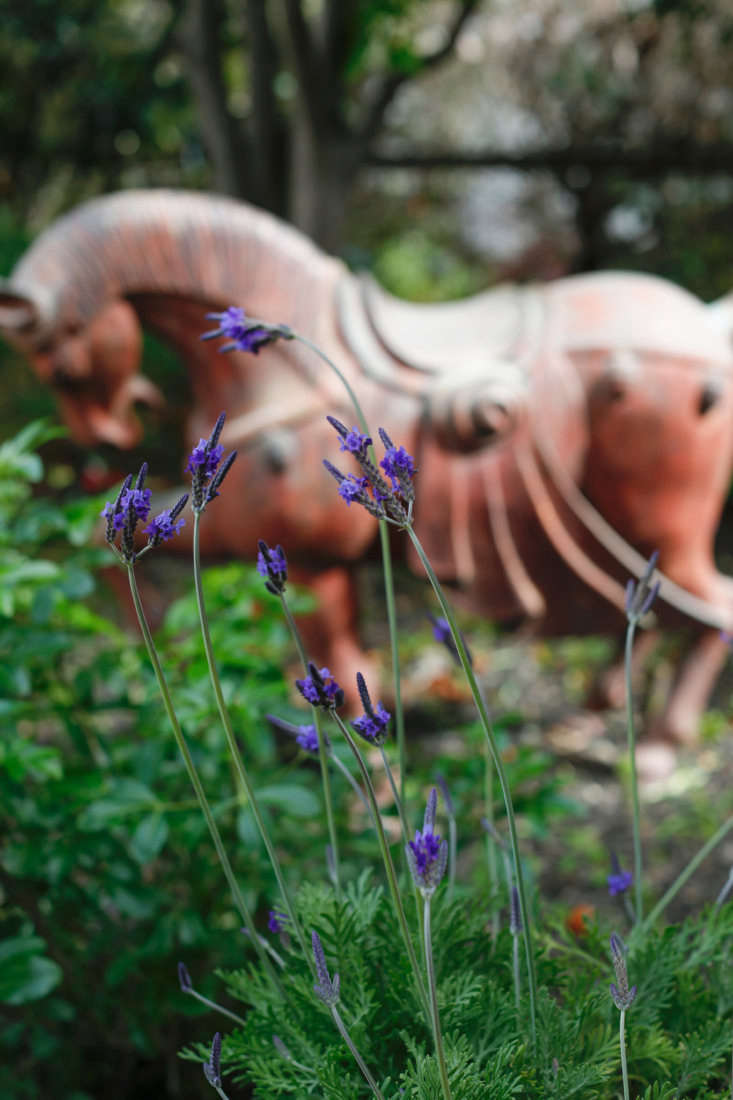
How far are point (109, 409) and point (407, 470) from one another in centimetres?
188

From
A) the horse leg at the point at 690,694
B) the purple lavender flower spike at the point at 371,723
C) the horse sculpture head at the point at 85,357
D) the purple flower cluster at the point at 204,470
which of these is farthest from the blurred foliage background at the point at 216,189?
the horse leg at the point at 690,694

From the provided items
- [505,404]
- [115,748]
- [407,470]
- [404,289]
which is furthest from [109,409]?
[404,289]

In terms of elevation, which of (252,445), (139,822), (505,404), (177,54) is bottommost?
(139,822)

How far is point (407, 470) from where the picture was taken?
57 cm

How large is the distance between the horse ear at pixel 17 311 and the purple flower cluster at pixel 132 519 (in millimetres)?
1640

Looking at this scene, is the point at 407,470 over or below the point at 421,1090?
over

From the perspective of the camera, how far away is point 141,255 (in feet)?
6.80

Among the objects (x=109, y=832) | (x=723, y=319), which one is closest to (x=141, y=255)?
(x=109, y=832)

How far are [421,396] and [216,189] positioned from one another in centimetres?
226

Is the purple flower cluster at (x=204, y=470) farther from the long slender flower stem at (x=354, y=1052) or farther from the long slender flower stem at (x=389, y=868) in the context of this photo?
the long slender flower stem at (x=354, y=1052)

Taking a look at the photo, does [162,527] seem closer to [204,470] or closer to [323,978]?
[204,470]

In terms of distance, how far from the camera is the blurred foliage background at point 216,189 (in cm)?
117

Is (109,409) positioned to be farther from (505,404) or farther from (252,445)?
(505,404)

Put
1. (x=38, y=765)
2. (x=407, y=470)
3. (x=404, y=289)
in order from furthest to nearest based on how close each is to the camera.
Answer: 1. (x=404, y=289)
2. (x=38, y=765)
3. (x=407, y=470)
